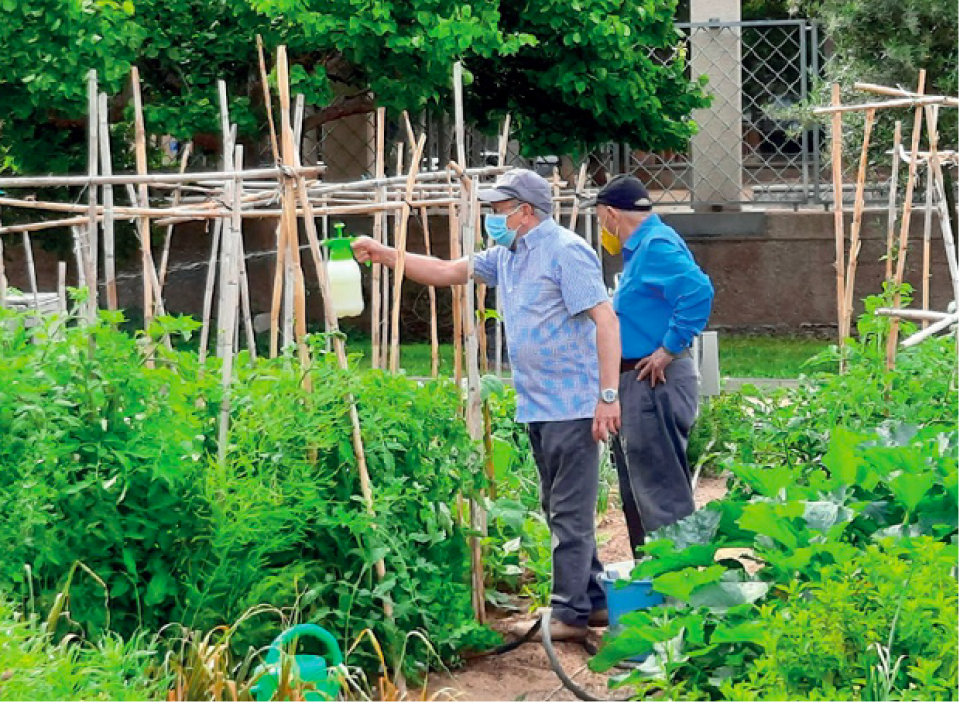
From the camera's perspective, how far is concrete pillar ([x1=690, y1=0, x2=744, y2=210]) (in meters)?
16.5

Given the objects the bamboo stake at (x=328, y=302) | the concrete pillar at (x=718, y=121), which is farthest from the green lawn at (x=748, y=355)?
the bamboo stake at (x=328, y=302)

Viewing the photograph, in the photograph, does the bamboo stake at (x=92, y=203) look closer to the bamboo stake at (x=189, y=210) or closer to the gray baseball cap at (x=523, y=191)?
the bamboo stake at (x=189, y=210)

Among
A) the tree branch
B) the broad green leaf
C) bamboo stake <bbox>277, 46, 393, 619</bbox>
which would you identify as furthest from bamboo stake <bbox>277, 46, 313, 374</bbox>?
the tree branch

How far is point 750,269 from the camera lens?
54.3ft

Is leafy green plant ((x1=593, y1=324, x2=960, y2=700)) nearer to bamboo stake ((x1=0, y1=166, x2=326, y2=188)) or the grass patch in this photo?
bamboo stake ((x1=0, y1=166, x2=326, y2=188))

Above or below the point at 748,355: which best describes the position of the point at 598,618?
above

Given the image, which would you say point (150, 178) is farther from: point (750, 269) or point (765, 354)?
point (750, 269)

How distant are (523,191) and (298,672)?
73.5 inches

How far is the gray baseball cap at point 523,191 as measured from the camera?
550 centimetres

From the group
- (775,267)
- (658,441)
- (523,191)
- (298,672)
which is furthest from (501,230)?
(775,267)

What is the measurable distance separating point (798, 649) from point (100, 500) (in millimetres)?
1964

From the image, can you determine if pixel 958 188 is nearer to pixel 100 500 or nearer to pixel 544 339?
pixel 544 339

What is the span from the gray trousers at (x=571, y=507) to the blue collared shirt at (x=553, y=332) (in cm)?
7

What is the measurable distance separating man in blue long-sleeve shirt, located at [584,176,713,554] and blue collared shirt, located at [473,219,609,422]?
1.12ft
